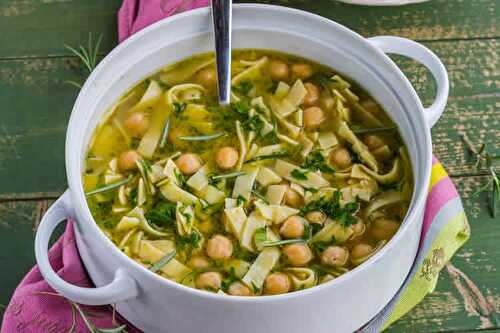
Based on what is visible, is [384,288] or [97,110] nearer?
[384,288]

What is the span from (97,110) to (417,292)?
1.28 m

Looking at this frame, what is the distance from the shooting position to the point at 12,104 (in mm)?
3549

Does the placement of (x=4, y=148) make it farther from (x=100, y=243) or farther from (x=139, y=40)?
(x=100, y=243)

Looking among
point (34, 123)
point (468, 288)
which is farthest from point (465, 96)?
point (34, 123)

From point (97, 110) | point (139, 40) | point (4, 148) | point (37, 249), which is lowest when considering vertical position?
point (4, 148)

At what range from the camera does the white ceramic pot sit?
7.86ft

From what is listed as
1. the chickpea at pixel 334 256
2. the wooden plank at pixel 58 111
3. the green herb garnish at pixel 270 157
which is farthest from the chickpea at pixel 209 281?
the wooden plank at pixel 58 111

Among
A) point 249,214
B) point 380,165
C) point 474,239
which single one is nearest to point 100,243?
point 249,214

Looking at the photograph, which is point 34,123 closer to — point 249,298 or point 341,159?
point 341,159

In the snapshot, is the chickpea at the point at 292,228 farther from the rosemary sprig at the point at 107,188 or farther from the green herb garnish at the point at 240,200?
the rosemary sprig at the point at 107,188

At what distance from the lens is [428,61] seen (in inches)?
115

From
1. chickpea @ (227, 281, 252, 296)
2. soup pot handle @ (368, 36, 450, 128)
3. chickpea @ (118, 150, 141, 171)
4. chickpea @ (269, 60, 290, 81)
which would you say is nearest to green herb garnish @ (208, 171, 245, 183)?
chickpea @ (118, 150, 141, 171)

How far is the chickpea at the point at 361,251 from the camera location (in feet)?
8.71

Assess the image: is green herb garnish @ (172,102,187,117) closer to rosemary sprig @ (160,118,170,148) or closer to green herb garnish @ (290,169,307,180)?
rosemary sprig @ (160,118,170,148)
